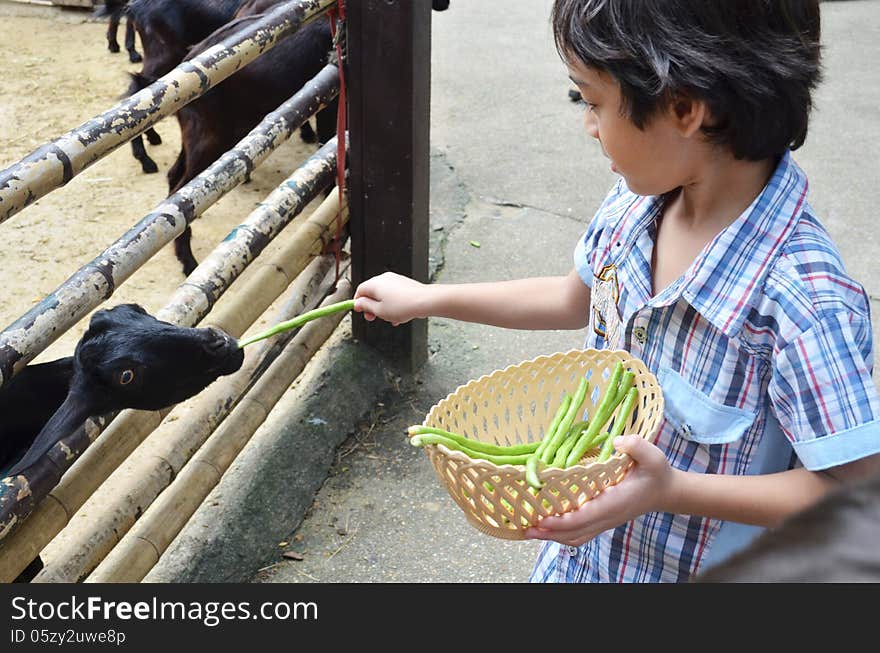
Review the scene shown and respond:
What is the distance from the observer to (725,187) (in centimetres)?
146

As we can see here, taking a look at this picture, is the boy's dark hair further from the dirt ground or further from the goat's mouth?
the dirt ground

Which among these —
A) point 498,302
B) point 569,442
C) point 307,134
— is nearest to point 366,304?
point 498,302

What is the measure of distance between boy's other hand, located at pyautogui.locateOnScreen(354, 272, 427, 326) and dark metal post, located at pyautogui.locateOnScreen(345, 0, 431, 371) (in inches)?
46.5

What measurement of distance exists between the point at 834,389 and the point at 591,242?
508mm

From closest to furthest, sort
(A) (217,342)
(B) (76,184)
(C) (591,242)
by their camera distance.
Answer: (C) (591,242), (A) (217,342), (B) (76,184)

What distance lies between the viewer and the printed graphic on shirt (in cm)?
162

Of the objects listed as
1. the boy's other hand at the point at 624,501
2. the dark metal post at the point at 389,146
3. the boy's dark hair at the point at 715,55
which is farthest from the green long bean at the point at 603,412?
the dark metal post at the point at 389,146

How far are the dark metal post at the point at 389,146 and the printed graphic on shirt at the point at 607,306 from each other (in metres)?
1.37

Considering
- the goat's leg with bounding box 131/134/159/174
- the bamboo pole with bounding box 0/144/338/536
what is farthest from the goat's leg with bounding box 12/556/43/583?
the goat's leg with bounding box 131/134/159/174

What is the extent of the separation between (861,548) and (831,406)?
3.17 ft

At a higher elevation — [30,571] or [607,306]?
[607,306]

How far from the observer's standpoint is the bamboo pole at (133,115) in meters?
1.83

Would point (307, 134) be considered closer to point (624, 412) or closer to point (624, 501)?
point (624, 412)

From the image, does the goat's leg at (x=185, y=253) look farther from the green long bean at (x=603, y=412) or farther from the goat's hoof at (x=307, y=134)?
the green long bean at (x=603, y=412)
